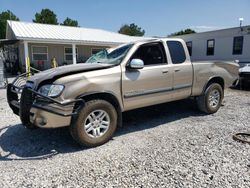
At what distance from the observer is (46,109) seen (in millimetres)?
3693

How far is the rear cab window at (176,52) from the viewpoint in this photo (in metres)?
5.31

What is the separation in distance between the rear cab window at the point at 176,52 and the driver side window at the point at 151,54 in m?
0.23

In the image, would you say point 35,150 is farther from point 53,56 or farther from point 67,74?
point 53,56

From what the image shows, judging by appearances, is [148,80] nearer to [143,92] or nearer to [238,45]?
[143,92]

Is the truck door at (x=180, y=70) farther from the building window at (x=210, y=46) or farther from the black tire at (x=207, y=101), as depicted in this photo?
the building window at (x=210, y=46)

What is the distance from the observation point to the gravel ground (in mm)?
3074

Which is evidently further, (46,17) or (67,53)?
(46,17)

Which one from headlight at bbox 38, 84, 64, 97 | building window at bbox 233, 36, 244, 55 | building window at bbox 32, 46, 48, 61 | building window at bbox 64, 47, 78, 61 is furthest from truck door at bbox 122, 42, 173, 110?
building window at bbox 233, 36, 244, 55

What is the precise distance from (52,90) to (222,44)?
2014 cm

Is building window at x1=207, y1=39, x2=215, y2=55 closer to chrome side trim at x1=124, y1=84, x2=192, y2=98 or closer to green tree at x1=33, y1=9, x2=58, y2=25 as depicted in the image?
chrome side trim at x1=124, y1=84, x2=192, y2=98

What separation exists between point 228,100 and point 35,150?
257 inches

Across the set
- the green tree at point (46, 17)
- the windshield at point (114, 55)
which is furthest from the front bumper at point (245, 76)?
the green tree at point (46, 17)

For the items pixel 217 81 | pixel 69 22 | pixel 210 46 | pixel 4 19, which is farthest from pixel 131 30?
pixel 217 81

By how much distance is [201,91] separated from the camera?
19.4 feet
